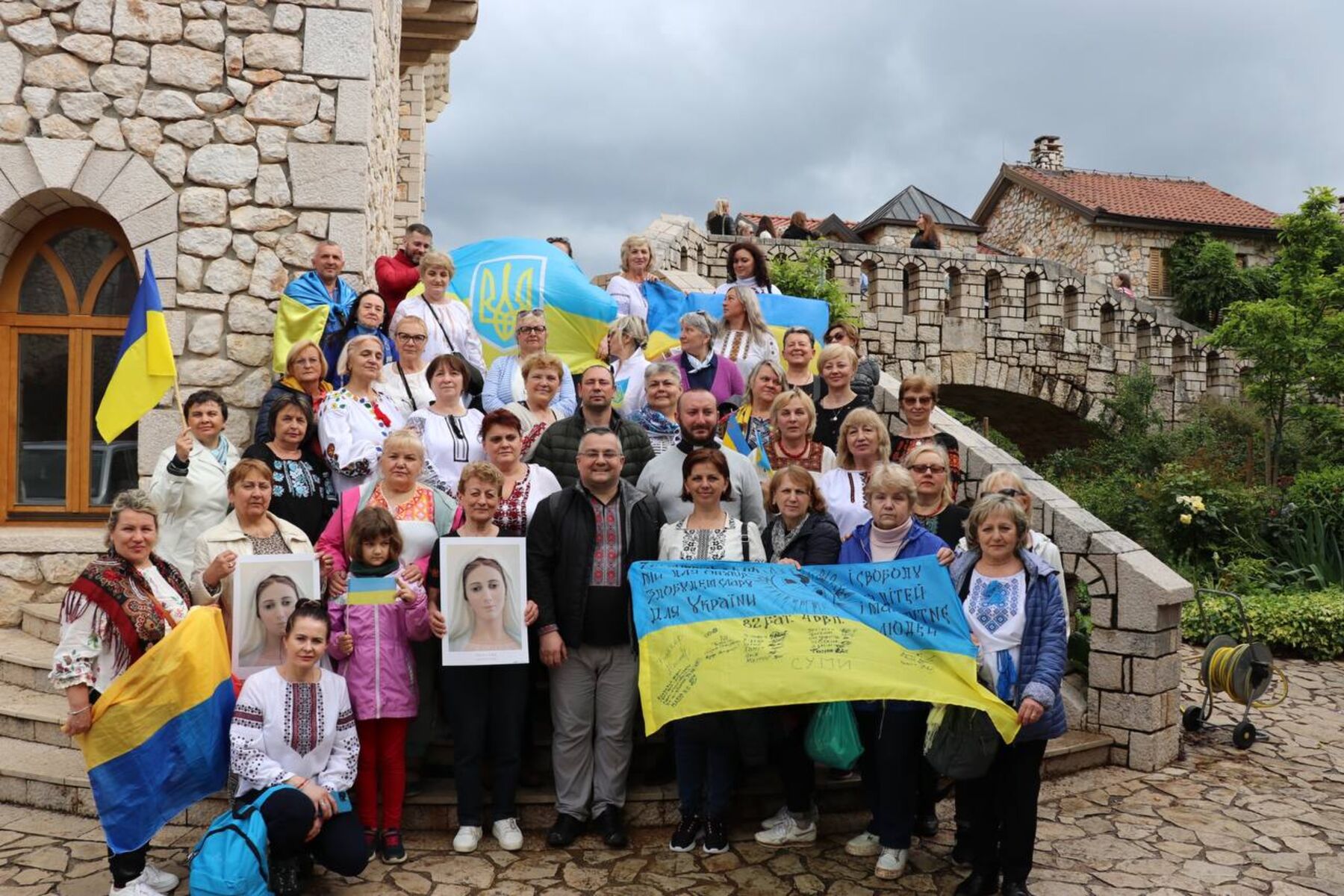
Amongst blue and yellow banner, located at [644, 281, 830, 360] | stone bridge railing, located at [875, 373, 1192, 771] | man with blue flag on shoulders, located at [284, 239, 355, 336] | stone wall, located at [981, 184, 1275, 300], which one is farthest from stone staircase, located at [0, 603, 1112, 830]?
stone wall, located at [981, 184, 1275, 300]

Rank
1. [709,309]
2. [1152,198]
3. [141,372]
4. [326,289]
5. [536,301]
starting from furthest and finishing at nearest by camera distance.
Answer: [1152,198] < [709,309] < [536,301] < [326,289] < [141,372]

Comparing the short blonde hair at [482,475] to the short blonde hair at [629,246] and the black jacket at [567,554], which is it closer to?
the black jacket at [567,554]

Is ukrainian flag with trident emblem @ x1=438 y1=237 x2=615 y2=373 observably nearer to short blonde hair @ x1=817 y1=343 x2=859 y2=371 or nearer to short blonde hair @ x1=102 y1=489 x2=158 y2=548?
short blonde hair @ x1=817 y1=343 x2=859 y2=371

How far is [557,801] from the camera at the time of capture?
4504mm

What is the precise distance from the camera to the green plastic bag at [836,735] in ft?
13.9

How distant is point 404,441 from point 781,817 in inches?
94.6

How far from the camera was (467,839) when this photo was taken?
14.2 feet

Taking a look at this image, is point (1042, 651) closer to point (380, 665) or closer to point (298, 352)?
point (380, 665)

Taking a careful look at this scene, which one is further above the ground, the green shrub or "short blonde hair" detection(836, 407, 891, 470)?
"short blonde hair" detection(836, 407, 891, 470)

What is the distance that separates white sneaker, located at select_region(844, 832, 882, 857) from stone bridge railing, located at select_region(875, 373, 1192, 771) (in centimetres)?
209

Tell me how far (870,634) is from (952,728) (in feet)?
1.57

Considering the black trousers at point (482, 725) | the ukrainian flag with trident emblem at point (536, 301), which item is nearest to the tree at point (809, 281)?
the ukrainian flag with trident emblem at point (536, 301)

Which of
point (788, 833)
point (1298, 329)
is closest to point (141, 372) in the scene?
point (788, 833)

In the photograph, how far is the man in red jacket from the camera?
22.6 feet
